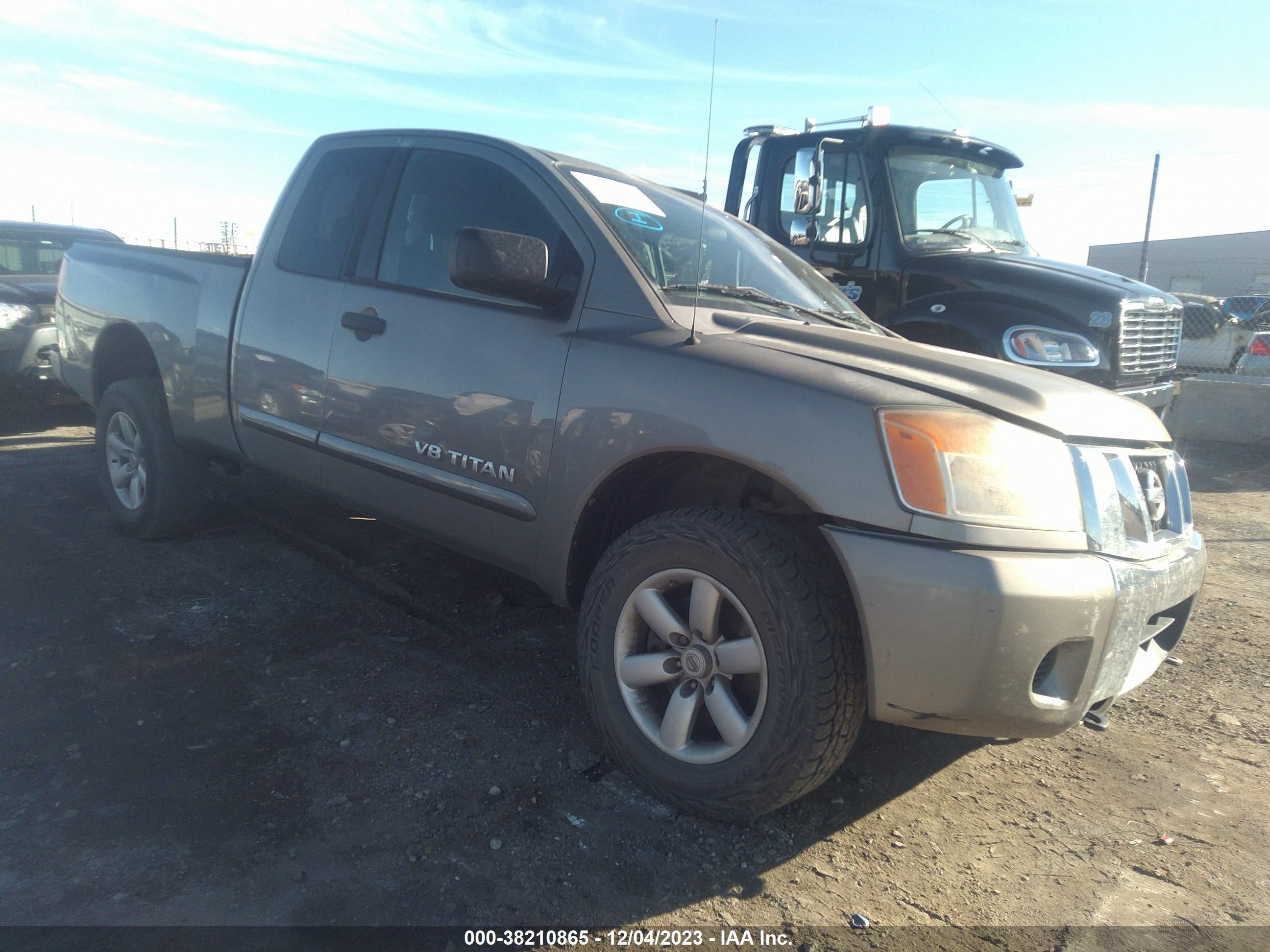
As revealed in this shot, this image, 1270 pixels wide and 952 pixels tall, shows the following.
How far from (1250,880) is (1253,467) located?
24.1ft

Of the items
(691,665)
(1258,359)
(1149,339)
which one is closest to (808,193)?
(1149,339)

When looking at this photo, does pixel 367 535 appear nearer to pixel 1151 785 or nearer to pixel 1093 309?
pixel 1151 785

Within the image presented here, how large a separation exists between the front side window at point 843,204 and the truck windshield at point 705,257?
2.55m

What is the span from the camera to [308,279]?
3.62 meters

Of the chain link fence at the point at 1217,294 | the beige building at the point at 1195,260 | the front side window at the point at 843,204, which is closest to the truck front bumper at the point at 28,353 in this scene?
the front side window at the point at 843,204

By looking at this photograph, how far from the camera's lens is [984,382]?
2414 mm

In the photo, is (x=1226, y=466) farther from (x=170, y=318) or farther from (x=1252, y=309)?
(x=1252, y=309)

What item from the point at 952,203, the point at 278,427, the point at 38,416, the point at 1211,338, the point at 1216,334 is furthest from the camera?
the point at 1211,338

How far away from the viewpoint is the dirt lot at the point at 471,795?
2.10 m

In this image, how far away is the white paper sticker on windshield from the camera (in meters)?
3.08

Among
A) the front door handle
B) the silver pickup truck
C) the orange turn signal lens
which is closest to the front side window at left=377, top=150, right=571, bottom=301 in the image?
the silver pickup truck

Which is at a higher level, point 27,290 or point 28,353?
point 27,290

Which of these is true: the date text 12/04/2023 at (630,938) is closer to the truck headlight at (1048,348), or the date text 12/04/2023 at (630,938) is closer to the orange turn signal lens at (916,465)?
the orange turn signal lens at (916,465)

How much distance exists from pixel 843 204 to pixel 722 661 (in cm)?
468
